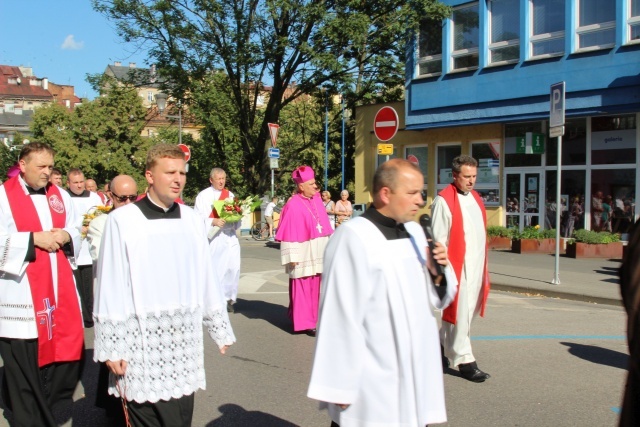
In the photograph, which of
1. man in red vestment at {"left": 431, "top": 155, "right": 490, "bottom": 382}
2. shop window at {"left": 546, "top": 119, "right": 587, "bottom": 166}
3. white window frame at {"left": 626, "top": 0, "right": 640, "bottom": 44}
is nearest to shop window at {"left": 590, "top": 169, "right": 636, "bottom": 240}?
shop window at {"left": 546, "top": 119, "right": 587, "bottom": 166}

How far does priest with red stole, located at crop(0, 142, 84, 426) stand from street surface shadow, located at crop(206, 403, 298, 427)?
1140 mm

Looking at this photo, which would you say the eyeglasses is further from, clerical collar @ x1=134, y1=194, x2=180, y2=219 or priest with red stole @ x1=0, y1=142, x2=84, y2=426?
clerical collar @ x1=134, y1=194, x2=180, y2=219

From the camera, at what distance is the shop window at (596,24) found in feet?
59.6

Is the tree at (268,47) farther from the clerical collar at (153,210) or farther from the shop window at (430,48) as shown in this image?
the clerical collar at (153,210)

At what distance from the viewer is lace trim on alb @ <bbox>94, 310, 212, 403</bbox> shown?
11.9ft

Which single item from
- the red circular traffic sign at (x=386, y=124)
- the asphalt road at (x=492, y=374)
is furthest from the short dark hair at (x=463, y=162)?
the red circular traffic sign at (x=386, y=124)

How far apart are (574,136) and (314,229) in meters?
13.5

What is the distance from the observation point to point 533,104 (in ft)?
64.5

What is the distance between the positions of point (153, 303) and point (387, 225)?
1356mm

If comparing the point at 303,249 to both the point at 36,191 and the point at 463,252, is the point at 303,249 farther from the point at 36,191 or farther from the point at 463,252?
the point at 36,191

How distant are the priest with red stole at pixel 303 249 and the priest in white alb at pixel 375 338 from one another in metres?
5.11

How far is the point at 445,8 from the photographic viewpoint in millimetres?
21828

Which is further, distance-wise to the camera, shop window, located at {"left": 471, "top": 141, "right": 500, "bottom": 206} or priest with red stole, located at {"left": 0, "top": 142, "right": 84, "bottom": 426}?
shop window, located at {"left": 471, "top": 141, "right": 500, "bottom": 206}

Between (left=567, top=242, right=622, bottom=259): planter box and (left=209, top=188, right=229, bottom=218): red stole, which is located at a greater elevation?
(left=209, top=188, right=229, bottom=218): red stole
